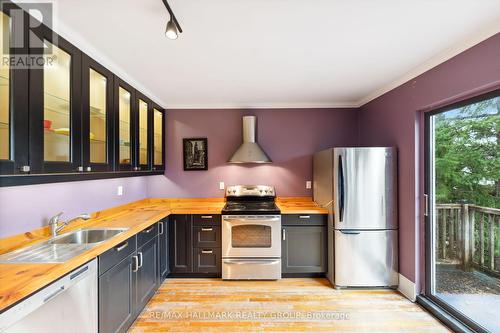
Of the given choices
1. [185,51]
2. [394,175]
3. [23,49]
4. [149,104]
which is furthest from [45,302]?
[394,175]

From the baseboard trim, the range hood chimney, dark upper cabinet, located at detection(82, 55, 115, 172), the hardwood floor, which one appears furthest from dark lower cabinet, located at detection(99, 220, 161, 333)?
the baseboard trim

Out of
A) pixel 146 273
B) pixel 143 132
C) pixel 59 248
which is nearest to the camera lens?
pixel 59 248

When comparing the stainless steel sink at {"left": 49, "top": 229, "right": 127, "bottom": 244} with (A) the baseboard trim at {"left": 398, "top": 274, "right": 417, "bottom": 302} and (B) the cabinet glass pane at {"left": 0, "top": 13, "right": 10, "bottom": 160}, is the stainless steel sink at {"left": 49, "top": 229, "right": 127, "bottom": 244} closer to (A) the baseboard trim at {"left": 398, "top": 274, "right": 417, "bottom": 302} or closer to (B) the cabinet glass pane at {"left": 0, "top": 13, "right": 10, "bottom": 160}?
(B) the cabinet glass pane at {"left": 0, "top": 13, "right": 10, "bottom": 160}

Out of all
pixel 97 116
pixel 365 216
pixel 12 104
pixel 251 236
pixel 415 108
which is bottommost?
pixel 251 236

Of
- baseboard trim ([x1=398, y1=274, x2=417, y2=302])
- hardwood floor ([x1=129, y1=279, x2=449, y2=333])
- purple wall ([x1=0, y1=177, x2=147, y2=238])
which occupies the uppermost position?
purple wall ([x1=0, y1=177, x2=147, y2=238])

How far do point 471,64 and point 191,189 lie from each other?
138 inches

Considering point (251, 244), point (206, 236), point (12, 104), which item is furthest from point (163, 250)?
point (12, 104)

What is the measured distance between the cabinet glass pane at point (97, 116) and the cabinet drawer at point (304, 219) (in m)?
2.16

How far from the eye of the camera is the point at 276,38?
1849 millimetres

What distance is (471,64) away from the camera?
189 centimetres

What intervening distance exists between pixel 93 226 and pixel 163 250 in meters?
0.97

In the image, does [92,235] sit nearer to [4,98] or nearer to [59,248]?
[59,248]

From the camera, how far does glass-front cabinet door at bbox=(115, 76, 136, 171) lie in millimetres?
2352

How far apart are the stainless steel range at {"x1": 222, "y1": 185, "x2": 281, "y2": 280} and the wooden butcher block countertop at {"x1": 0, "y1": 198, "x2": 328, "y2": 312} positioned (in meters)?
0.23
